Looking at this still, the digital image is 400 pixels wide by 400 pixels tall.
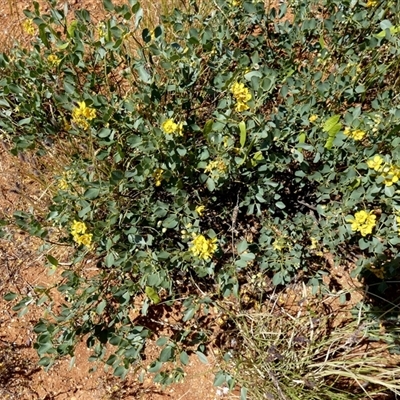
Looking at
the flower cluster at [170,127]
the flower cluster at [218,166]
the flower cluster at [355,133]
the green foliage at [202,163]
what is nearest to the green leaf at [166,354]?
the green foliage at [202,163]

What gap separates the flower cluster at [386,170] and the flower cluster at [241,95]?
509 mm

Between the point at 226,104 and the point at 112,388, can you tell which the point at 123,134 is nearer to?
the point at 226,104

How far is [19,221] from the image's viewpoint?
185 cm

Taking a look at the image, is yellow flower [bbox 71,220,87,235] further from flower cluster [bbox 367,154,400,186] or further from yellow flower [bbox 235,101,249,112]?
flower cluster [bbox 367,154,400,186]

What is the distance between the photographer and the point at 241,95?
1.63 meters

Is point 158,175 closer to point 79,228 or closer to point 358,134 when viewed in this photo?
point 79,228

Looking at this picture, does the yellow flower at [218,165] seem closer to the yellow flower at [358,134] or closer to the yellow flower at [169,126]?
the yellow flower at [169,126]

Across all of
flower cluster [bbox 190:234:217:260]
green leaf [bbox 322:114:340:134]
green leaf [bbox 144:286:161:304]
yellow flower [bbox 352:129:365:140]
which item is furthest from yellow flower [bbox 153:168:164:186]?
yellow flower [bbox 352:129:365:140]

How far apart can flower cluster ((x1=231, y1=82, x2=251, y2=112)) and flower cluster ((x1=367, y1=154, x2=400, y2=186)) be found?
1.67 ft

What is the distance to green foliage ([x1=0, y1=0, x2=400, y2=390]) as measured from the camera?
1723 millimetres

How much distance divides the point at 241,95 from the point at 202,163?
31 cm

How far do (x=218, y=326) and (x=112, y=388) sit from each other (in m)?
0.58

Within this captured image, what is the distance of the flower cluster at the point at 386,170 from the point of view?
1607 millimetres

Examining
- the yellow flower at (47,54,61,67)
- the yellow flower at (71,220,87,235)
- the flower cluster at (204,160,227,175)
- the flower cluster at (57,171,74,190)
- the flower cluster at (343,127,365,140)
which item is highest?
the yellow flower at (47,54,61,67)
